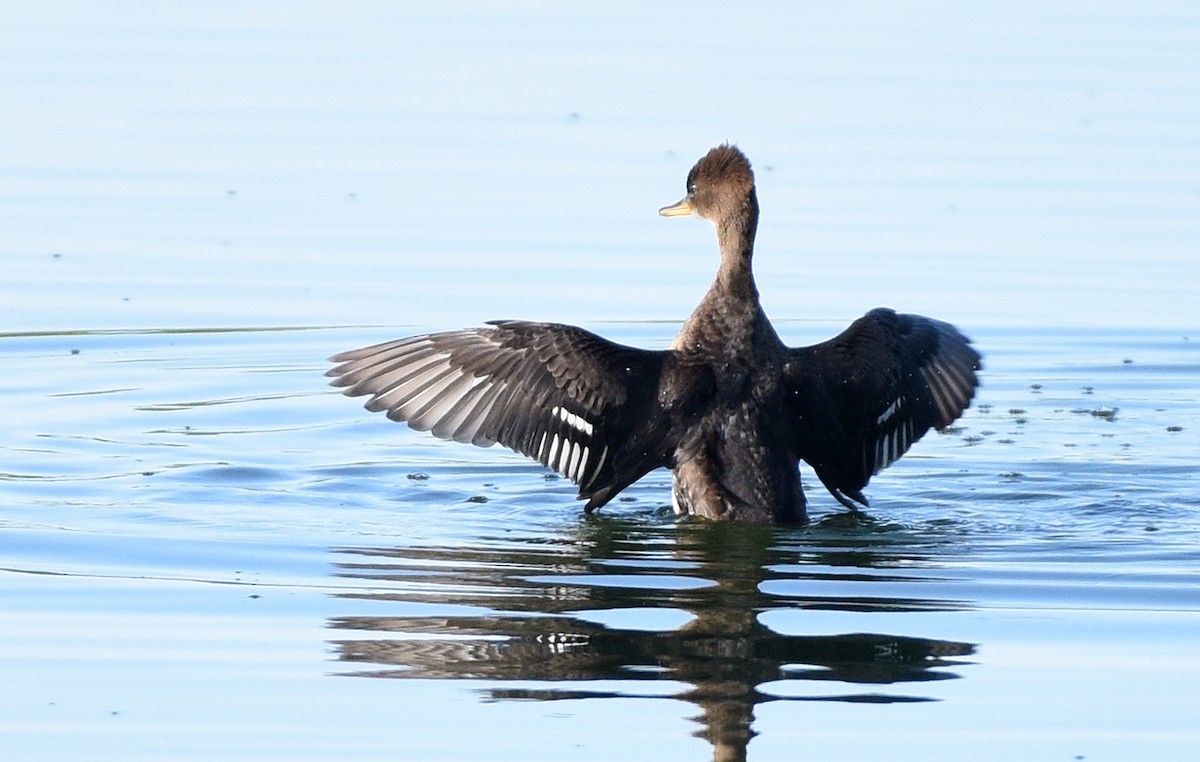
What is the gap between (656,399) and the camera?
8.37 m

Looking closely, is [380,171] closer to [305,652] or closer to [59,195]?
[59,195]

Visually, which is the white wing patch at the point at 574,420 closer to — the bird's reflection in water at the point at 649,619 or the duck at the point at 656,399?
the duck at the point at 656,399

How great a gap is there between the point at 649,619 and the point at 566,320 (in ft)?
16.8

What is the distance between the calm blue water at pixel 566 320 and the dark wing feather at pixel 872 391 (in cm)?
29

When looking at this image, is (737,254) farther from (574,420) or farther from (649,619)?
(649,619)

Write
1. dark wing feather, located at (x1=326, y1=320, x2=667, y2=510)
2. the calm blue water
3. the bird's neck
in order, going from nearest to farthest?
1. the calm blue water
2. dark wing feather, located at (x1=326, y1=320, x2=667, y2=510)
3. the bird's neck

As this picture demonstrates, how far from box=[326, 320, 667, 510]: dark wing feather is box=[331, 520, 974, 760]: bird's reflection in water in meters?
0.33

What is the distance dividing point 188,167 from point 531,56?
3947 mm

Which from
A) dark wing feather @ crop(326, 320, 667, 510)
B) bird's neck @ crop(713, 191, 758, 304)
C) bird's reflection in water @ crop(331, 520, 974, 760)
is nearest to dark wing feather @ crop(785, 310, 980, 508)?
bird's neck @ crop(713, 191, 758, 304)

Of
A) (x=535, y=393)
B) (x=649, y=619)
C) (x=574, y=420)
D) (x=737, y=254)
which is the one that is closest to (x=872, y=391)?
(x=737, y=254)

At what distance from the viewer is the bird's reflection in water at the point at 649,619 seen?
607 cm

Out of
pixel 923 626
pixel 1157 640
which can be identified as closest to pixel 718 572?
pixel 923 626

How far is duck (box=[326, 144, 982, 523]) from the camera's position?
8.32 metres

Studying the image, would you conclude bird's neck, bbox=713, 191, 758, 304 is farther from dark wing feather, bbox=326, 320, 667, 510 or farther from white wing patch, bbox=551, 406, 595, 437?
white wing patch, bbox=551, 406, 595, 437
